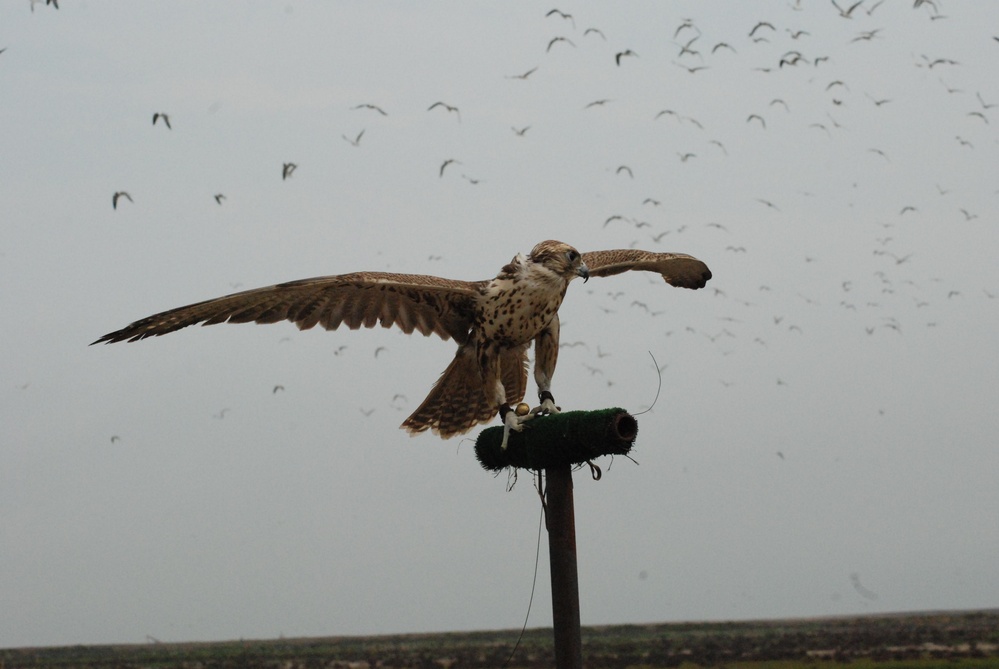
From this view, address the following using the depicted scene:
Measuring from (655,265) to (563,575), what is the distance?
276cm

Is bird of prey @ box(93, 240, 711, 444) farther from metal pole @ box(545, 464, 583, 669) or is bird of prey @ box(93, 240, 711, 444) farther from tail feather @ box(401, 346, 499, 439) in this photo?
metal pole @ box(545, 464, 583, 669)

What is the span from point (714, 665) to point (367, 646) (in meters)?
16.4

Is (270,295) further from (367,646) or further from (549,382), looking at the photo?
(367,646)

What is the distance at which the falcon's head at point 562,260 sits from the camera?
7.17 m

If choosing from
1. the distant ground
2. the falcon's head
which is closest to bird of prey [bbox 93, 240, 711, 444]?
the falcon's head

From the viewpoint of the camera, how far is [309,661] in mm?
28938

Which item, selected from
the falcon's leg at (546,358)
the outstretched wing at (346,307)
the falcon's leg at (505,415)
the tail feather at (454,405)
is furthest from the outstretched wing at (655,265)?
the tail feather at (454,405)

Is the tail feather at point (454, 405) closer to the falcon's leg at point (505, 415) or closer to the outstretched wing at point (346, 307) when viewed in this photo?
the outstretched wing at point (346, 307)

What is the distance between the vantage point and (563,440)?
6.52 m

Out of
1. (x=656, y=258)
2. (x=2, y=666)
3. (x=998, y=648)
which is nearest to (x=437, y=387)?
(x=656, y=258)

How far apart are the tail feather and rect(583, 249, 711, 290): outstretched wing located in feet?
3.88

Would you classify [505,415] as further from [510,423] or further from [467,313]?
[467,313]

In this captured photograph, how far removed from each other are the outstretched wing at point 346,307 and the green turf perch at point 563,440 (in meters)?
1.10

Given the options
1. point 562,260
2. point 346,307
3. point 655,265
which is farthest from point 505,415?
point 655,265
